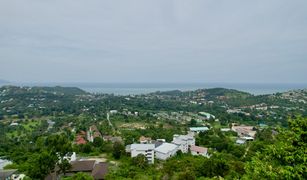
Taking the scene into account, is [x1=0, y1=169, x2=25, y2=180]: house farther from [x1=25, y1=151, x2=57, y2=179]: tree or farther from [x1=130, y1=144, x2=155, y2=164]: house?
[x1=130, y1=144, x2=155, y2=164]: house

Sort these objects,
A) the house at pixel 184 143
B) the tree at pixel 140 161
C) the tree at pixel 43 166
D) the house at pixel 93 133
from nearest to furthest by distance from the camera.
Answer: the tree at pixel 43 166
the tree at pixel 140 161
the house at pixel 184 143
the house at pixel 93 133

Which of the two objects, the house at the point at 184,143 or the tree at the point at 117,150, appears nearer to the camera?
the tree at the point at 117,150

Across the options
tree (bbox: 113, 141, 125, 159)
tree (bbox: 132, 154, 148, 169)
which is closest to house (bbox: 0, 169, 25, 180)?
tree (bbox: 132, 154, 148, 169)

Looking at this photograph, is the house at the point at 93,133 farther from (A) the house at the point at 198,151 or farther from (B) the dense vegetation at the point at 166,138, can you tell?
(A) the house at the point at 198,151

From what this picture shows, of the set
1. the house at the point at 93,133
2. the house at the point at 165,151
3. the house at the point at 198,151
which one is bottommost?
the house at the point at 93,133

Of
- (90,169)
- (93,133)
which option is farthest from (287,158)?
(93,133)

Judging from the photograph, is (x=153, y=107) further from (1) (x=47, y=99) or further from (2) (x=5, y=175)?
(2) (x=5, y=175)

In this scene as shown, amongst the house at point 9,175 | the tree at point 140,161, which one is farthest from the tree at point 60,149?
the tree at point 140,161

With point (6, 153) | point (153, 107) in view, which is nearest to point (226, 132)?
point (6, 153)

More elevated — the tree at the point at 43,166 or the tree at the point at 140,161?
the tree at the point at 43,166
